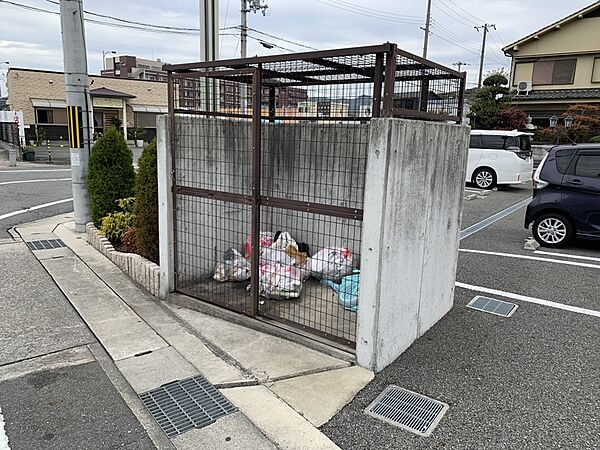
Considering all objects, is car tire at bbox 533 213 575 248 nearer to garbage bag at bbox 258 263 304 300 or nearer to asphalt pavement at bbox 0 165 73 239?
garbage bag at bbox 258 263 304 300

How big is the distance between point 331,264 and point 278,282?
0.62m

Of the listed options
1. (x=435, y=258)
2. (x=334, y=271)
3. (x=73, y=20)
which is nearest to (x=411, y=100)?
(x=435, y=258)

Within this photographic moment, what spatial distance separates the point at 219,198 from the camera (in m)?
3.96

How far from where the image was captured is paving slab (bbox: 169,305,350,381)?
3.14 metres

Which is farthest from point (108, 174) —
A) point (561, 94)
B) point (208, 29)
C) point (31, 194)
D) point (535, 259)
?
point (561, 94)

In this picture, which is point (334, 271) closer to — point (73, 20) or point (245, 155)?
point (245, 155)

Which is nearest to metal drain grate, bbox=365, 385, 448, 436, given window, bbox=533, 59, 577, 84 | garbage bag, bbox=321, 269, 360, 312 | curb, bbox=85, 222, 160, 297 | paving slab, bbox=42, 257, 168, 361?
garbage bag, bbox=321, 269, 360, 312

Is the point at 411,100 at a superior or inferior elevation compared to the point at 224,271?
superior

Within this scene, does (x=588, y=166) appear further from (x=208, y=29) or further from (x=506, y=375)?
(x=208, y=29)

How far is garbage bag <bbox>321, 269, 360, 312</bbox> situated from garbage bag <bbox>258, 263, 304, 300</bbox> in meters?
0.38

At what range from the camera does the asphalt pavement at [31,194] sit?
8.27 meters

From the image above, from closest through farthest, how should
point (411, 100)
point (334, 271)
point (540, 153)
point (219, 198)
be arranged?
point (411, 100)
point (219, 198)
point (334, 271)
point (540, 153)

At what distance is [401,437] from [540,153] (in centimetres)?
2103

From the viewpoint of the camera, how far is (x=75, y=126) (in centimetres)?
671
